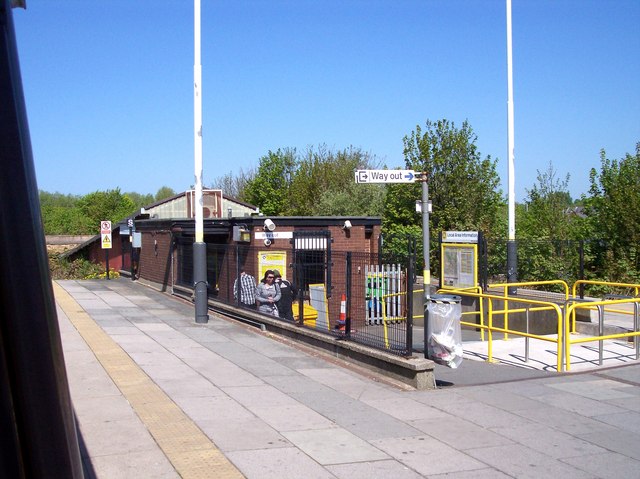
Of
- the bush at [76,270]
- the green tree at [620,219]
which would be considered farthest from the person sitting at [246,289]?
the bush at [76,270]

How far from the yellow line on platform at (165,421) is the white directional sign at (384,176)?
4.29 meters

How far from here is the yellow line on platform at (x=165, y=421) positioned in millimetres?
5883

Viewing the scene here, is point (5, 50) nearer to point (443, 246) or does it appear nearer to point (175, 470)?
point (175, 470)

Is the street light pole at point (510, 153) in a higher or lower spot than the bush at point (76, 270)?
higher

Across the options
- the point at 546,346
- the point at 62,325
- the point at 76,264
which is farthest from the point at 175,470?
the point at 76,264

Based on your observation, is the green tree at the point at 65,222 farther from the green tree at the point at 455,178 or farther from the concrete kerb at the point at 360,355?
the concrete kerb at the point at 360,355

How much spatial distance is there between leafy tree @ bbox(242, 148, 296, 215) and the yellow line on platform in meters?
37.6

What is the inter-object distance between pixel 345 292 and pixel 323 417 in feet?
12.7

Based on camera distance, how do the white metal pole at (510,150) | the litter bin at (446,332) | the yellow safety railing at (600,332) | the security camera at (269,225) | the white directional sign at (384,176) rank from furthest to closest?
the white metal pole at (510,150)
the security camera at (269,225)
the yellow safety railing at (600,332)
the white directional sign at (384,176)
the litter bin at (446,332)

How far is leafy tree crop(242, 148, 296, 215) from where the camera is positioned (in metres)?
49.4

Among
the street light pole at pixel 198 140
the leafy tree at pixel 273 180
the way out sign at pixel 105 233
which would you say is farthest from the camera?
the leafy tree at pixel 273 180

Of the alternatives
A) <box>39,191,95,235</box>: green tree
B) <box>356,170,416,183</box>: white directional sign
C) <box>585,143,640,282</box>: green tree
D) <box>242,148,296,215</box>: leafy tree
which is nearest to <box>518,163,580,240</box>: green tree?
<box>585,143,640,282</box>: green tree

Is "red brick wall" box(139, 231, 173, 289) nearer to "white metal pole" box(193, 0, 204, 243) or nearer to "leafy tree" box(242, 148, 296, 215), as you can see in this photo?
"white metal pole" box(193, 0, 204, 243)

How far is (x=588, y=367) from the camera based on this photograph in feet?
37.9
